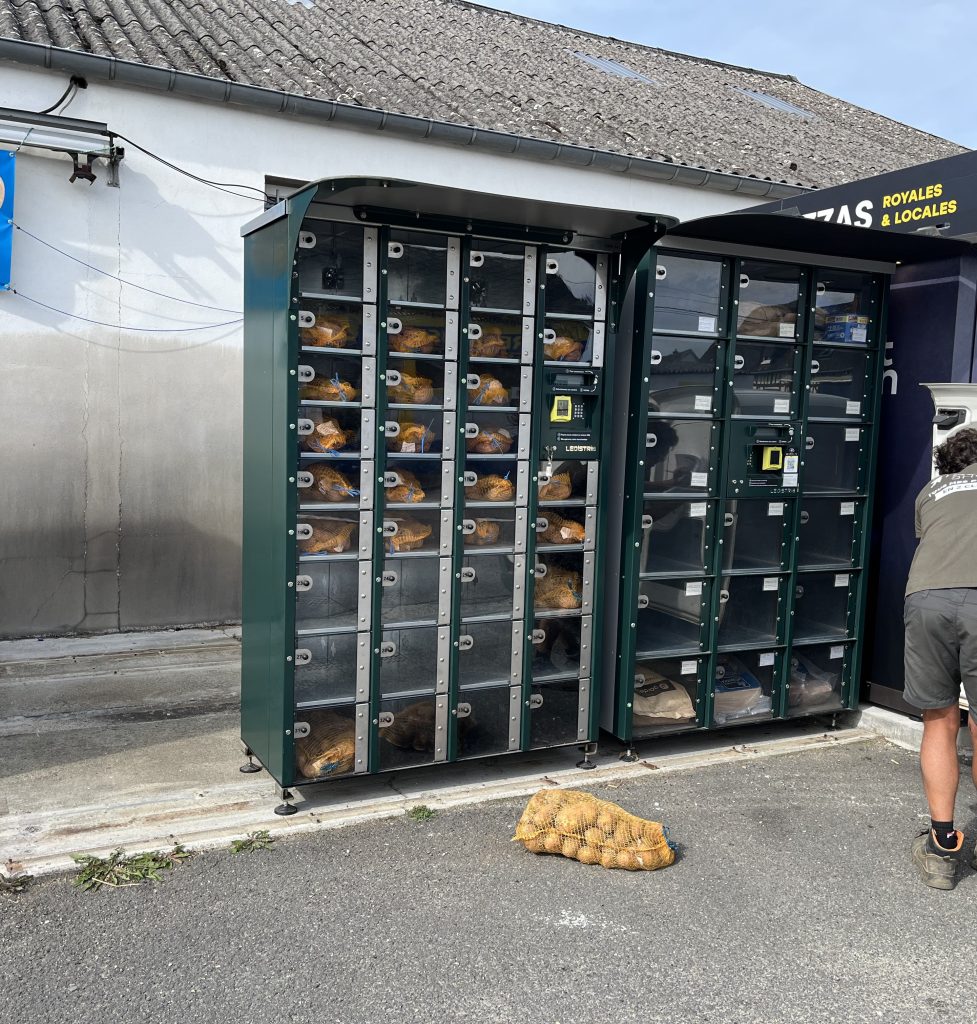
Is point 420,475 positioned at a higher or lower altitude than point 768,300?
lower

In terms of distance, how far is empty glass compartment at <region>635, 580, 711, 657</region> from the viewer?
17.4 feet

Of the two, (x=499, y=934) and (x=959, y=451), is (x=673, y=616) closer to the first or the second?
(x=959, y=451)

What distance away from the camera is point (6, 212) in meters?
6.63

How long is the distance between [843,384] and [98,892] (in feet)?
14.8

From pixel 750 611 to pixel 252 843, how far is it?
2.96m

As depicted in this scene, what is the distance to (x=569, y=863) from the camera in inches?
162

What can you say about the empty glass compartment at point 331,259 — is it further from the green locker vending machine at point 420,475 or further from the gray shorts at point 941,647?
the gray shorts at point 941,647

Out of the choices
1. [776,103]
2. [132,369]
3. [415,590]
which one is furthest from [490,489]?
[776,103]

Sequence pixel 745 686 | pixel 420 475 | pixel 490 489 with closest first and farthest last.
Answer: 1. pixel 420 475
2. pixel 490 489
3. pixel 745 686

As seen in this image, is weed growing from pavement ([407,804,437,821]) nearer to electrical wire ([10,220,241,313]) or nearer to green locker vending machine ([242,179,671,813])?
green locker vending machine ([242,179,671,813])

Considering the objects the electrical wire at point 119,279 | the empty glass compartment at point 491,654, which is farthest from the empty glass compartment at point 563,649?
the electrical wire at point 119,279

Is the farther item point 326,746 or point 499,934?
point 326,746

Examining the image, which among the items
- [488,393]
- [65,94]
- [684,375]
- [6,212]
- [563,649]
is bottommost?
[563,649]

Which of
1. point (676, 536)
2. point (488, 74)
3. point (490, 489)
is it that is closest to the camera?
point (490, 489)
